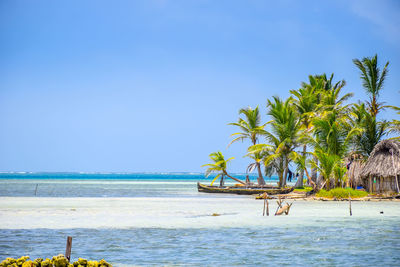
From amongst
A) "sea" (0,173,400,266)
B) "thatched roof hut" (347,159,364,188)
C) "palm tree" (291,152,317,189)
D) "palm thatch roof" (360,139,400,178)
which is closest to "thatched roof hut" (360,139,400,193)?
"palm thatch roof" (360,139,400,178)

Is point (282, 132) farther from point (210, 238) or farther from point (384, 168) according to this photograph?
point (210, 238)

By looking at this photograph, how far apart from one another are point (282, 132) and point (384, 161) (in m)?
9.15

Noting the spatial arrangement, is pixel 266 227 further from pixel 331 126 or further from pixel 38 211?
pixel 331 126

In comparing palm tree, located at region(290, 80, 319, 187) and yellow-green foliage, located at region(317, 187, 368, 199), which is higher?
palm tree, located at region(290, 80, 319, 187)

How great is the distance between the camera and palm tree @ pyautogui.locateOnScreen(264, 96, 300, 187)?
38.3 m

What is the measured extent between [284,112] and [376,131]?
23.1 feet

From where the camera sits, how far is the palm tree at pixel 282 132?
1510 inches

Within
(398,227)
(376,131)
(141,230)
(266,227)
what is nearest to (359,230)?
(398,227)

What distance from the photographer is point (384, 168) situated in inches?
1224

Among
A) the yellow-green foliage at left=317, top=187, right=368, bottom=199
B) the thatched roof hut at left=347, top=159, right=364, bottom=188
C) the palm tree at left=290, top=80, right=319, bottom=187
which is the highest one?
the palm tree at left=290, top=80, right=319, bottom=187

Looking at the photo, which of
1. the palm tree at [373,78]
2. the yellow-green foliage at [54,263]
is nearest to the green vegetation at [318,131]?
the palm tree at [373,78]

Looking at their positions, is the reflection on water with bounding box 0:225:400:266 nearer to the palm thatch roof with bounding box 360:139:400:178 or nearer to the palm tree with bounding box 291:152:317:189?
the palm thatch roof with bounding box 360:139:400:178

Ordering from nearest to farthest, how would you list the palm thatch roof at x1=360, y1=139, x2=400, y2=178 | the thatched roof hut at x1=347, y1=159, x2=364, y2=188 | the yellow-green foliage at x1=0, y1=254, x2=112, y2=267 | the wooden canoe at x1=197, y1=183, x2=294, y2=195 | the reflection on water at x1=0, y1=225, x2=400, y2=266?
the yellow-green foliage at x1=0, y1=254, x2=112, y2=267 → the reflection on water at x1=0, y1=225, x2=400, y2=266 → the palm thatch roof at x1=360, y1=139, x2=400, y2=178 → the thatched roof hut at x1=347, y1=159, x2=364, y2=188 → the wooden canoe at x1=197, y1=183, x2=294, y2=195

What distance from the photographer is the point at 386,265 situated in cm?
1122
